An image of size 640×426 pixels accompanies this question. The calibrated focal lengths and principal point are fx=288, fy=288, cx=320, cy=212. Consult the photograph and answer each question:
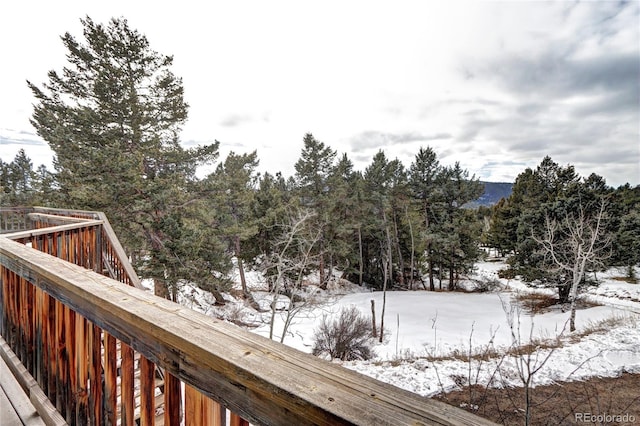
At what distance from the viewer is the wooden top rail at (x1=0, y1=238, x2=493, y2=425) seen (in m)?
0.45

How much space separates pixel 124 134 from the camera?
9.68 metres

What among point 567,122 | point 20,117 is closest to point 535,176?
point 567,122

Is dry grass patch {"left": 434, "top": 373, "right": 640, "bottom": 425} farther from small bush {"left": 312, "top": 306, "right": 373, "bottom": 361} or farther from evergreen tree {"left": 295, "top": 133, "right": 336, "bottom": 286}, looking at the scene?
evergreen tree {"left": 295, "top": 133, "right": 336, "bottom": 286}

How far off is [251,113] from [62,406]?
624 inches

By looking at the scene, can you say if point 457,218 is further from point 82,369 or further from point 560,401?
point 82,369

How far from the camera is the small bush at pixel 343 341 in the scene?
888cm

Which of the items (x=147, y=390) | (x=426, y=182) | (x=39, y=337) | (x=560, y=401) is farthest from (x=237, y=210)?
(x=147, y=390)

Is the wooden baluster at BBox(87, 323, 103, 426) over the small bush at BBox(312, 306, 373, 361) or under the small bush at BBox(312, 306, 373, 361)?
over

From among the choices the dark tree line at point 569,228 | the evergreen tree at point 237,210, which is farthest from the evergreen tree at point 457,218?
the evergreen tree at point 237,210

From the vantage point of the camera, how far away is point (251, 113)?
15.6m

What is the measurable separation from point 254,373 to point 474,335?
12886 mm

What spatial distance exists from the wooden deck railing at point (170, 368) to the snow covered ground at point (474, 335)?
15.5ft

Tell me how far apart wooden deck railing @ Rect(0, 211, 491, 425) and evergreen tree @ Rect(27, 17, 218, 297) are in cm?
822

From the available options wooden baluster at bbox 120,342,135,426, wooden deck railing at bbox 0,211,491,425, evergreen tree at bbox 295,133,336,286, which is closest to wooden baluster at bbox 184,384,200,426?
wooden deck railing at bbox 0,211,491,425
